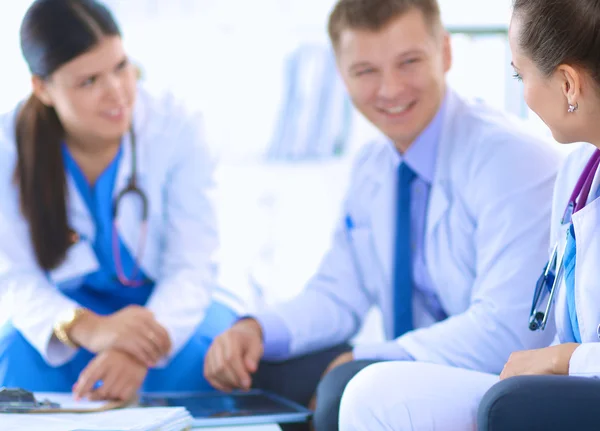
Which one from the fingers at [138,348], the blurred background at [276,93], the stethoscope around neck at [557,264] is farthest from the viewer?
Answer: the blurred background at [276,93]

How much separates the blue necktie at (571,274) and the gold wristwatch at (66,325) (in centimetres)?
107

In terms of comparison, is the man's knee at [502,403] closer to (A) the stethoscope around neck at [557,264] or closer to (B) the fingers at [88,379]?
(A) the stethoscope around neck at [557,264]

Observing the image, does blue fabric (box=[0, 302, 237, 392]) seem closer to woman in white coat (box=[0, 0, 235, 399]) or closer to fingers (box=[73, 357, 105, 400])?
woman in white coat (box=[0, 0, 235, 399])

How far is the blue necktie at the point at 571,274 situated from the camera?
1.15 m

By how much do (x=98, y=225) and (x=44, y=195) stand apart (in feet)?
0.47

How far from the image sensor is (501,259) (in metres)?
1.47

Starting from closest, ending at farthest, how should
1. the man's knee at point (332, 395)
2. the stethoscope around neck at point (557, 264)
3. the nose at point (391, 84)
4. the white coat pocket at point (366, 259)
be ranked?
the stethoscope around neck at point (557, 264) < the man's knee at point (332, 395) < the nose at point (391, 84) < the white coat pocket at point (366, 259)

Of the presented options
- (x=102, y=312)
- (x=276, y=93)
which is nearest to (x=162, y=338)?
(x=102, y=312)

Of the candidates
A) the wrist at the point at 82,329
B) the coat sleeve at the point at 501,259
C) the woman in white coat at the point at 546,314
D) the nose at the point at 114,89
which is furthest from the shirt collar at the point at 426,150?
the wrist at the point at 82,329

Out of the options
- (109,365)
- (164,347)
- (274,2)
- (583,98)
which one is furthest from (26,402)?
(274,2)

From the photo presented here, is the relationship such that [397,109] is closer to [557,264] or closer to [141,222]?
[557,264]

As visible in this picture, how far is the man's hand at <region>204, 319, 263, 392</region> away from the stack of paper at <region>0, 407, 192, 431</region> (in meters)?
0.36

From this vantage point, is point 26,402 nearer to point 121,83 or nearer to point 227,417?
point 227,417

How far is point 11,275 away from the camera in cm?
184
